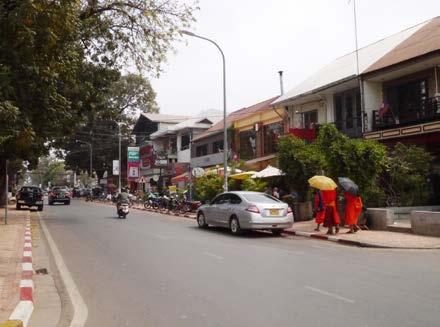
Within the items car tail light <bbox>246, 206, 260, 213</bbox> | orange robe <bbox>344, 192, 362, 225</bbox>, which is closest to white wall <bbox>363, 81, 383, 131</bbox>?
orange robe <bbox>344, 192, 362, 225</bbox>

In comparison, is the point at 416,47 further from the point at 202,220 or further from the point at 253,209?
the point at 202,220

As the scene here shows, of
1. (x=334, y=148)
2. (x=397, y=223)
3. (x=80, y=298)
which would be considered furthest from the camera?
(x=334, y=148)

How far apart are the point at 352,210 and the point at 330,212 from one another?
2.59ft

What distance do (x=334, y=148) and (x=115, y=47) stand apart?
11378 mm

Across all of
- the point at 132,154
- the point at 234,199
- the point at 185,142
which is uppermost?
the point at 185,142

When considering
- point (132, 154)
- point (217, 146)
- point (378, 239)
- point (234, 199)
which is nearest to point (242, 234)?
point (234, 199)

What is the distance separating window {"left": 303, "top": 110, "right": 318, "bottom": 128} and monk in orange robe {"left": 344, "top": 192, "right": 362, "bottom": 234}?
13.6 meters

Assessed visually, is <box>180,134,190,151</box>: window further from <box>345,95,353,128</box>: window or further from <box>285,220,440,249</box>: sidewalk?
<box>285,220,440,249</box>: sidewalk

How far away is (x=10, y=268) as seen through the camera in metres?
10.2

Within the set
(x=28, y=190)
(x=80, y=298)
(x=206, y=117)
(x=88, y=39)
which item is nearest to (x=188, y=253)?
(x=80, y=298)

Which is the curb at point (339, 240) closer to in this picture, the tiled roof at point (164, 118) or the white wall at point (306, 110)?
the white wall at point (306, 110)

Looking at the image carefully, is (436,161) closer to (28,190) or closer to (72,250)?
(72,250)

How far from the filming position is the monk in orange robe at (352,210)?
16766 millimetres

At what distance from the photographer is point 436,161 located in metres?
23.2
